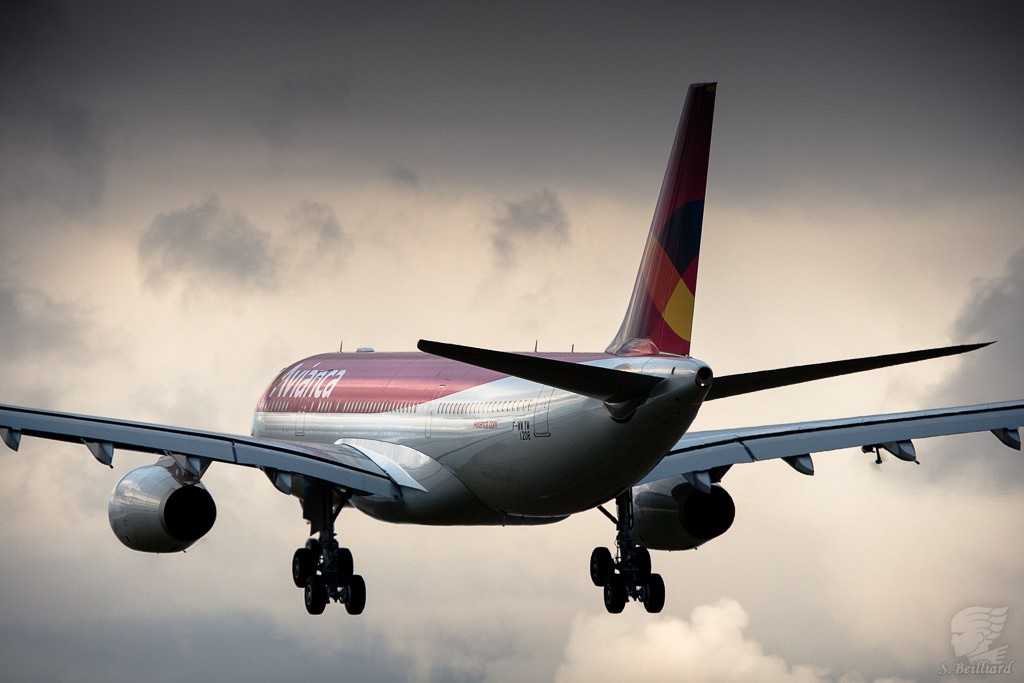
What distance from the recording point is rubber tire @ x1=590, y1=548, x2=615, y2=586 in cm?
3475

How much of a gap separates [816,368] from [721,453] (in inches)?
361

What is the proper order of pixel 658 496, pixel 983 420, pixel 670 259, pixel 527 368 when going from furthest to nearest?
1. pixel 658 496
2. pixel 983 420
3. pixel 670 259
4. pixel 527 368

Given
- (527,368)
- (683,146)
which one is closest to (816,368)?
(527,368)

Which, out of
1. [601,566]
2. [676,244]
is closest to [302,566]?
[601,566]

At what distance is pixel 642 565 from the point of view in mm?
34469

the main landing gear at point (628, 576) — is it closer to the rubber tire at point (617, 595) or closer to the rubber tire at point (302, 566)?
the rubber tire at point (617, 595)

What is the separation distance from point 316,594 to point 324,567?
25.2 inches

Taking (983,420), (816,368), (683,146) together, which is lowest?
(816,368)

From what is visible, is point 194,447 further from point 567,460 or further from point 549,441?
point 567,460

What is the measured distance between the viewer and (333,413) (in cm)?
3941

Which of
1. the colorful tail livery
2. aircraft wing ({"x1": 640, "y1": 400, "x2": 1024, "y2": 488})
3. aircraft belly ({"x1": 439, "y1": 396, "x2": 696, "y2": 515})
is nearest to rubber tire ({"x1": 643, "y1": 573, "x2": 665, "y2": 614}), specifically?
aircraft wing ({"x1": 640, "y1": 400, "x2": 1024, "y2": 488})

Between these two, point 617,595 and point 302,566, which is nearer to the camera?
point 617,595

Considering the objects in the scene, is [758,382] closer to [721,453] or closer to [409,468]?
[721,453]

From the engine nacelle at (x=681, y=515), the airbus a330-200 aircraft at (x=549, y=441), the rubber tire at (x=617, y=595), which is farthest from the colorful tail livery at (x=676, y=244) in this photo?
the rubber tire at (x=617, y=595)
